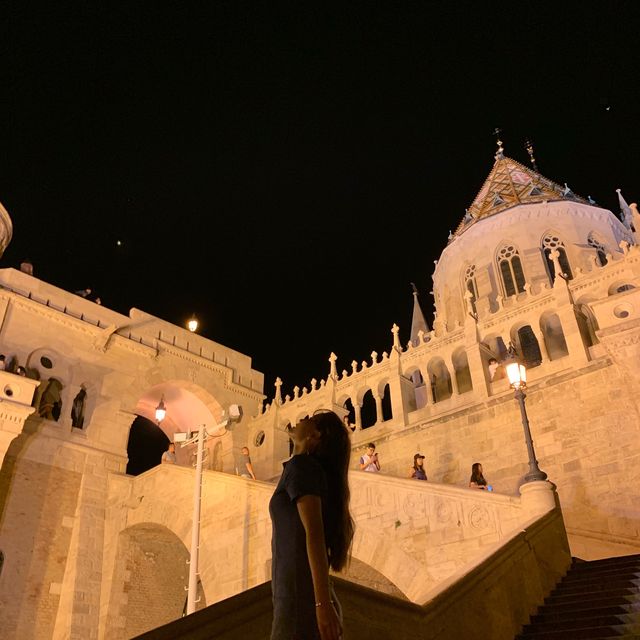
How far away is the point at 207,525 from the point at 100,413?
847 cm

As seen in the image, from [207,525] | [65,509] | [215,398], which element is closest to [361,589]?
[207,525]

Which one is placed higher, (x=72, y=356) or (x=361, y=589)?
(x=72, y=356)

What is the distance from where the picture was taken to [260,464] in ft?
77.3

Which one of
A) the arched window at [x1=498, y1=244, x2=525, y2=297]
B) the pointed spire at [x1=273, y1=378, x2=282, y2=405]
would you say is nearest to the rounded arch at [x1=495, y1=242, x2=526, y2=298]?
the arched window at [x1=498, y1=244, x2=525, y2=297]

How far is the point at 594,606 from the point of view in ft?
22.2

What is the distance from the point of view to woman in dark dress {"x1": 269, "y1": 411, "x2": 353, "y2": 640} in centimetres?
277

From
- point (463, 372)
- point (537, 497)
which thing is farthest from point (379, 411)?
point (537, 497)

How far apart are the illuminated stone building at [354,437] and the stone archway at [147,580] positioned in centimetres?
6

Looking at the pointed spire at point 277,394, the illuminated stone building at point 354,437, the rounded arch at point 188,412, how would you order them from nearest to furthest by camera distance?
the illuminated stone building at point 354,437, the rounded arch at point 188,412, the pointed spire at point 277,394

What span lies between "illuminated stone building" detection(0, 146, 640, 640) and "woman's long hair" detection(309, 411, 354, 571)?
366 cm

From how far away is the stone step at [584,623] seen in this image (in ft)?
20.1

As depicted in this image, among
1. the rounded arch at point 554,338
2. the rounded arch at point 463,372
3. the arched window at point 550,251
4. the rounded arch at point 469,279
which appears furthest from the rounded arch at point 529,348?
the rounded arch at point 469,279

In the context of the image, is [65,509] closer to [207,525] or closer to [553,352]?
[207,525]

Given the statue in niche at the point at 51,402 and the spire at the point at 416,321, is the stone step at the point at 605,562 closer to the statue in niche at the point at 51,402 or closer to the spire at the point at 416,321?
the statue in niche at the point at 51,402
